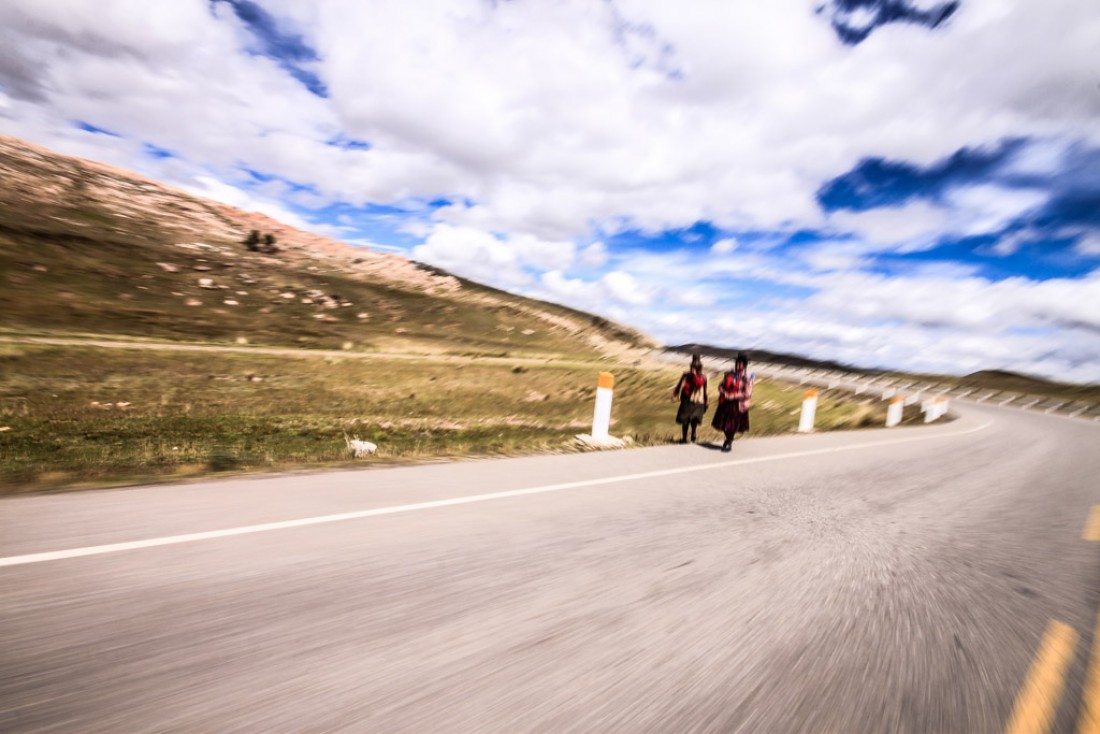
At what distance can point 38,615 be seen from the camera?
248 cm

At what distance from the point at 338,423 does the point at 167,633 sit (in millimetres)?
13216

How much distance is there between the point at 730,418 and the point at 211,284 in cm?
6361

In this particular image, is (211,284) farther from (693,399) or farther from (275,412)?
(693,399)

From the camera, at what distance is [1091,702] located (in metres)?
2.39

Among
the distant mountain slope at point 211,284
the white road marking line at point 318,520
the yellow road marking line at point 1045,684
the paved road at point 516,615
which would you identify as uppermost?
the distant mountain slope at point 211,284

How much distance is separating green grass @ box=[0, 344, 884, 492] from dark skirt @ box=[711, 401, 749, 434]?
5.07 feet

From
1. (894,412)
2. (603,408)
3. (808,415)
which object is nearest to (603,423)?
(603,408)

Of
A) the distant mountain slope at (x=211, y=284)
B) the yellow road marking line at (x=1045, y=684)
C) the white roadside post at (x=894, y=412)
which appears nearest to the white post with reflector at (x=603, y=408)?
the yellow road marking line at (x=1045, y=684)

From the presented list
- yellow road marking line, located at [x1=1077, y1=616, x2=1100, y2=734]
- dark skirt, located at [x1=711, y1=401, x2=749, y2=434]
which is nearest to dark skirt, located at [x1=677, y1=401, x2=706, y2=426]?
dark skirt, located at [x1=711, y1=401, x2=749, y2=434]

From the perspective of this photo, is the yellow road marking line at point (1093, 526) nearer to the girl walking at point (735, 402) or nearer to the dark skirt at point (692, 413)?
the girl walking at point (735, 402)

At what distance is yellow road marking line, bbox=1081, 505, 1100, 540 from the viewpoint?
219 inches

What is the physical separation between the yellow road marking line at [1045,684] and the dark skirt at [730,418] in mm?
7120

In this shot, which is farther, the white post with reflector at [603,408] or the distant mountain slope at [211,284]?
the distant mountain slope at [211,284]

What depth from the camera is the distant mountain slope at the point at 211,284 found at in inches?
1759
